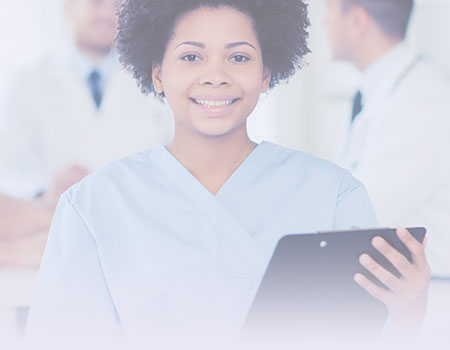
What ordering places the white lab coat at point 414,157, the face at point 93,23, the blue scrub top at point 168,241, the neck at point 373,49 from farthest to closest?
1. the face at point 93,23
2. the neck at point 373,49
3. the white lab coat at point 414,157
4. the blue scrub top at point 168,241

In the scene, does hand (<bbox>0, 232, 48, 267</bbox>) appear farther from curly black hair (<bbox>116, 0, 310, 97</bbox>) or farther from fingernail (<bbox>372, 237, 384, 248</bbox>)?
fingernail (<bbox>372, 237, 384, 248</bbox>)

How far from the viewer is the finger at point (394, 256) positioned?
740 millimetres

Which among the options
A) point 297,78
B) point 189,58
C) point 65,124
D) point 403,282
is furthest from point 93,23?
point 403,282

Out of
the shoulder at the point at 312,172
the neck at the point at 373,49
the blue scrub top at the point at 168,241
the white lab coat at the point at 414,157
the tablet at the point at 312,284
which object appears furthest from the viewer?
the neck at the point at 373,49

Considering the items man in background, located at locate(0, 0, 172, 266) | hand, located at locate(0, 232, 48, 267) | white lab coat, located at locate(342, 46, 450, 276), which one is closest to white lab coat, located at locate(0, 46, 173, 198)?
man in background, located at locate(0, 0, 172, 266)

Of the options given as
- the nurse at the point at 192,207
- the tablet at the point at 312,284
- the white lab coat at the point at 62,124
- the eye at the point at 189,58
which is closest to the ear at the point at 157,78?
the nurse at the point at 192,207

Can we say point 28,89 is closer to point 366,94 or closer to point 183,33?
point 366,94

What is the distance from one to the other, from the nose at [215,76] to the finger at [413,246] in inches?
13.4

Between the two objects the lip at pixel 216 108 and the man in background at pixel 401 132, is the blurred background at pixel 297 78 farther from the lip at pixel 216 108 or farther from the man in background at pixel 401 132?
the lip at pixel 216 108

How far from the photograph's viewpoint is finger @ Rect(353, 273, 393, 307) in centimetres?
75

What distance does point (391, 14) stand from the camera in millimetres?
2186

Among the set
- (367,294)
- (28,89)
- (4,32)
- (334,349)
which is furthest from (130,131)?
(334,349)

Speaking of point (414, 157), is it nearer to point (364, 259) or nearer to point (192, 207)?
point (192, 207)

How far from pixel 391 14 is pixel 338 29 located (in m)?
0.20
